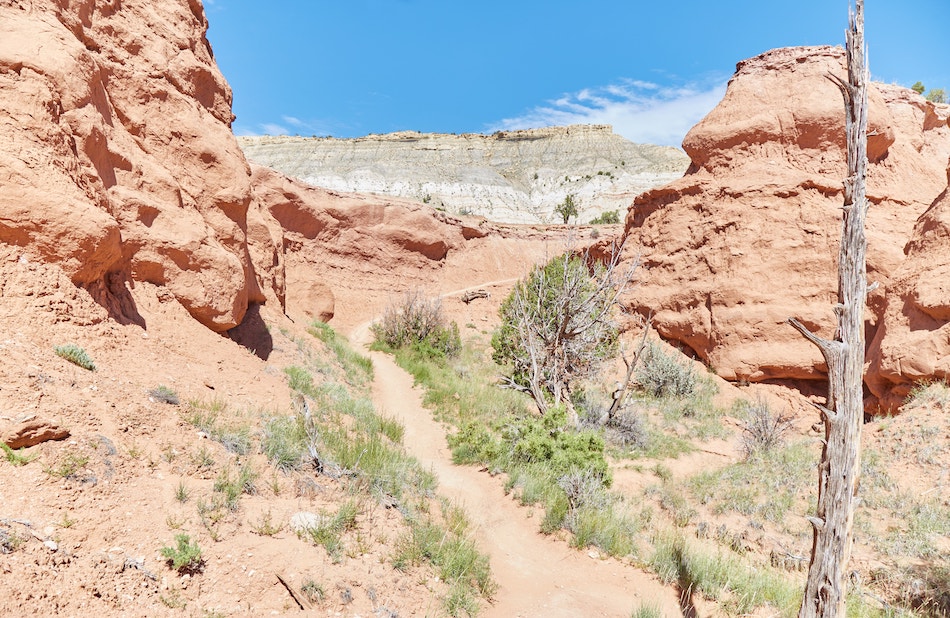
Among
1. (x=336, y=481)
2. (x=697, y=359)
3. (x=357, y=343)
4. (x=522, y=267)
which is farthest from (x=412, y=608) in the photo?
(x=522, y=267)

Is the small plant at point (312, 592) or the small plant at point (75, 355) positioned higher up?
the small plant at point (75, 355)

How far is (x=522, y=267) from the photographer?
86.6 feet

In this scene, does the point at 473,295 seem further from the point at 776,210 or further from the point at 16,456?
the point at 16,456

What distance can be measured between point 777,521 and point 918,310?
596 centimetres

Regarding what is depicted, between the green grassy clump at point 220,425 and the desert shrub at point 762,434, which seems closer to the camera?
the green grassy clump at point 220,425

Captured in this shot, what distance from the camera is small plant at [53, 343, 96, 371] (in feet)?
14.7

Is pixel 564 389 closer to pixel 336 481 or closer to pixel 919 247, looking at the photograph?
pixel 336 481

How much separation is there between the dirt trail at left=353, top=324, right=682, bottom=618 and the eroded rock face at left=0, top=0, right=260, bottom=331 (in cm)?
466

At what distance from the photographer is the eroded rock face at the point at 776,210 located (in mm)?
12133

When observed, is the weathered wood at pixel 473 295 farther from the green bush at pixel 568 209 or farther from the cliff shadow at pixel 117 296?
the cliff shadow at pixel 117 296

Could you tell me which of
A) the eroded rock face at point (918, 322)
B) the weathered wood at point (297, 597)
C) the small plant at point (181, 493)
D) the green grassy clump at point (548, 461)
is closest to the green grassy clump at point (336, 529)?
the weathered wood at point (297, 597)

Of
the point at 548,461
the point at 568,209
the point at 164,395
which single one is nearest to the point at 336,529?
the point at 164,395

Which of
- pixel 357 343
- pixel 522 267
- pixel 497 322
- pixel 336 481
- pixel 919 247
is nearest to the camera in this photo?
pixel 336 481

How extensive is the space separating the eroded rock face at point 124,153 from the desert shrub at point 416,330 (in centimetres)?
631
